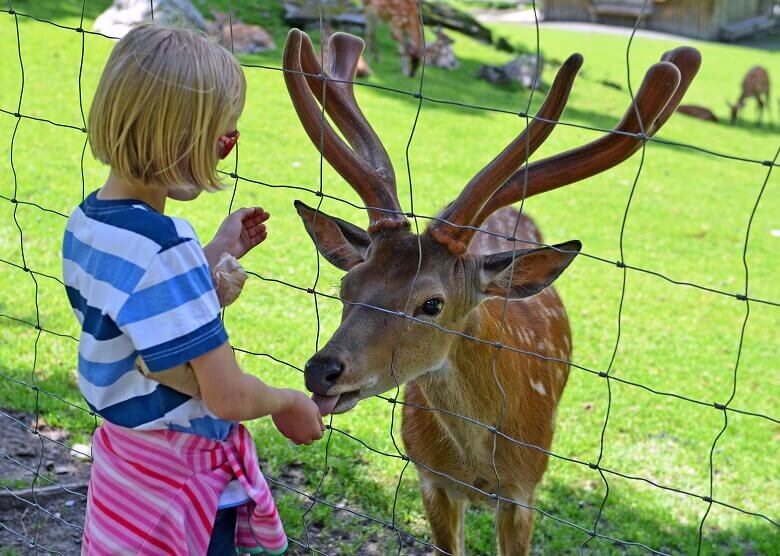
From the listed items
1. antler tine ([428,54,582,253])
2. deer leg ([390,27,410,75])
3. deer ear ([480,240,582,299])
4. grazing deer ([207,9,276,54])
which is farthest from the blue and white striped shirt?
deer leg ([390,27,410,75])

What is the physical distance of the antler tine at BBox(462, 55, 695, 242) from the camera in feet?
9.12

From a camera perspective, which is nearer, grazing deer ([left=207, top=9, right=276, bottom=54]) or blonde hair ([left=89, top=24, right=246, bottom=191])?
blonde hair ([left=89, top=24, right=246, bottom=191])

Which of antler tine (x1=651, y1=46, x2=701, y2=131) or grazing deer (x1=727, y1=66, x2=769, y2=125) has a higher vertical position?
antler tine (x1=651, y1=46, x2=701, y2=131)

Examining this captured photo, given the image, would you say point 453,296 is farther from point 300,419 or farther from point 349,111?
point 300,419

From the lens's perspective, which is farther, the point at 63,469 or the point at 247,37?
the point at 247,37

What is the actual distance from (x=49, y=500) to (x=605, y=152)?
254 centimetres

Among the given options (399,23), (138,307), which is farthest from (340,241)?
(399,23)

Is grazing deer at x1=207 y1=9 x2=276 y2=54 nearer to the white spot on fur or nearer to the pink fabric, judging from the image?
the white spot on fur

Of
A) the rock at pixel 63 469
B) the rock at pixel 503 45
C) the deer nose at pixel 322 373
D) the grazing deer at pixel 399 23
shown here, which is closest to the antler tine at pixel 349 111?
the deer nose at pixel 322 373

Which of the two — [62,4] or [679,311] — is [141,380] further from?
[62,4]

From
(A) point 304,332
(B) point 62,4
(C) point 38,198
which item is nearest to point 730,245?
(A) point 304,332

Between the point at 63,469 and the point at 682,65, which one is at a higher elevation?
the point at 682,65

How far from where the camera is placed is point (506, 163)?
304 cm

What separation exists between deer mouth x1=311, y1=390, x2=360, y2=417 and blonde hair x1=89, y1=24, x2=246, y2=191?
871 millimetres
